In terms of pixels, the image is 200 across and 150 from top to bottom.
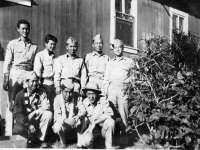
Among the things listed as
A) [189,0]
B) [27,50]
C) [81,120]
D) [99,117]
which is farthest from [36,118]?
[189,0]

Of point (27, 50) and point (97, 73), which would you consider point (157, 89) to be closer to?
point (97, 73)

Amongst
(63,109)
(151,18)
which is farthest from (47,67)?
(151,18)

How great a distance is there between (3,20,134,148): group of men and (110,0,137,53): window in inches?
71.7

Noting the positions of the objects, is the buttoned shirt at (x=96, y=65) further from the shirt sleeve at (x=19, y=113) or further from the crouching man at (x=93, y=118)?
the shirt sleeve at (x=19, y=113)

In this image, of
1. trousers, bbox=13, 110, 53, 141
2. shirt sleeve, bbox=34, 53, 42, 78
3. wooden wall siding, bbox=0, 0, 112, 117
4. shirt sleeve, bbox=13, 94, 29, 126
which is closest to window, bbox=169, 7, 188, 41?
wooden wall siding, bbox=0, 0, 112, 117

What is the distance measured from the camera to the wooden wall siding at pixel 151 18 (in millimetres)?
7047

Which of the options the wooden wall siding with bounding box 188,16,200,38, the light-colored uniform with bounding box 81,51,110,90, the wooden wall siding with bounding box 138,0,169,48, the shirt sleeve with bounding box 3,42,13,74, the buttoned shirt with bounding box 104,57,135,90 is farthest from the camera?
the wooden wall siding with bounding box 188,16,200,38

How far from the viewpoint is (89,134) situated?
12.3 ft

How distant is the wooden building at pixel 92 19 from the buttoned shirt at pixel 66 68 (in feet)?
2.62

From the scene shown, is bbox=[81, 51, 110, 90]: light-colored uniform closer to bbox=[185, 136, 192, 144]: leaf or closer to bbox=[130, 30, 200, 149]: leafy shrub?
bbox=[130, 30, 200, 149]: leafy shrub

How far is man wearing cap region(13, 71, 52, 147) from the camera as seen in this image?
3.69 metres

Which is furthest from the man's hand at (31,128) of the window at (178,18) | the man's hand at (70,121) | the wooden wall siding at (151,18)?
the window at (178,18)

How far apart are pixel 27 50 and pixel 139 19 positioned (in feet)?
11.3

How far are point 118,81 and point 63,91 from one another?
97 cm
